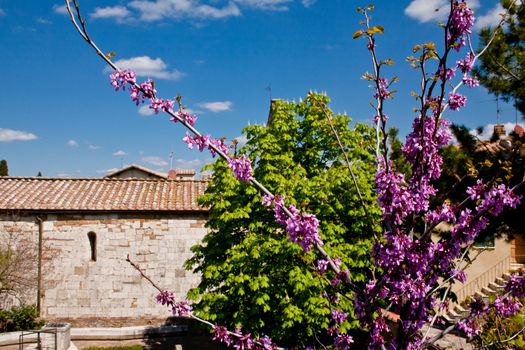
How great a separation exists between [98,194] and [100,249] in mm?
2445

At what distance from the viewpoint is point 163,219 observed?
18172mm

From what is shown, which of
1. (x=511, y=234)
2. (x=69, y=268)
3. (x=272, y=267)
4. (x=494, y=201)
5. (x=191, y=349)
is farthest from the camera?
(x=69, y=268)

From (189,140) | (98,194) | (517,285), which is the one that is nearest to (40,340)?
(98,194)

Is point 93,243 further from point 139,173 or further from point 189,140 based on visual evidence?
point 139,173

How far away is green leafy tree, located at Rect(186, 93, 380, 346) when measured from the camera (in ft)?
Answer: 37.8

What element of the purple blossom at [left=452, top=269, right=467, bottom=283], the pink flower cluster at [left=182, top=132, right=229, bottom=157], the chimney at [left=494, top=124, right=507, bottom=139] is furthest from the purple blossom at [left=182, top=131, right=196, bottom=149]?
the chimney at [left=494, top=124, right=507, bottom=139]

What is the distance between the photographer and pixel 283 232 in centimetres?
1237

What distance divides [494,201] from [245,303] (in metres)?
9.83

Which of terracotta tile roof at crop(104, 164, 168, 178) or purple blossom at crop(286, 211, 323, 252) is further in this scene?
terracotta tile roof at crop(104, 164, 168, 178)

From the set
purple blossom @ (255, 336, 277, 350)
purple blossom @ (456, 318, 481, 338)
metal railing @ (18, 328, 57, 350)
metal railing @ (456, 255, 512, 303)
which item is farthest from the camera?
metal railing @ (456, 255, 512, 303)

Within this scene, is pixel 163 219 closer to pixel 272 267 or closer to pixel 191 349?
pixel 191 349

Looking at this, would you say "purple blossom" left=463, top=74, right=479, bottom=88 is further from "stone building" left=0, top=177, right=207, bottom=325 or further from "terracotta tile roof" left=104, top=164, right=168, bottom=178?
"terracotta tile roof" left=104, top=164, right=168, bottom=178

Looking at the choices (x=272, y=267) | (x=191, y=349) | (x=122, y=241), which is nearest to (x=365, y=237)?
(x=272, y=267)

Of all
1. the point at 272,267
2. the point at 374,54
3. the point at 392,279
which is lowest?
the point at 272,267
